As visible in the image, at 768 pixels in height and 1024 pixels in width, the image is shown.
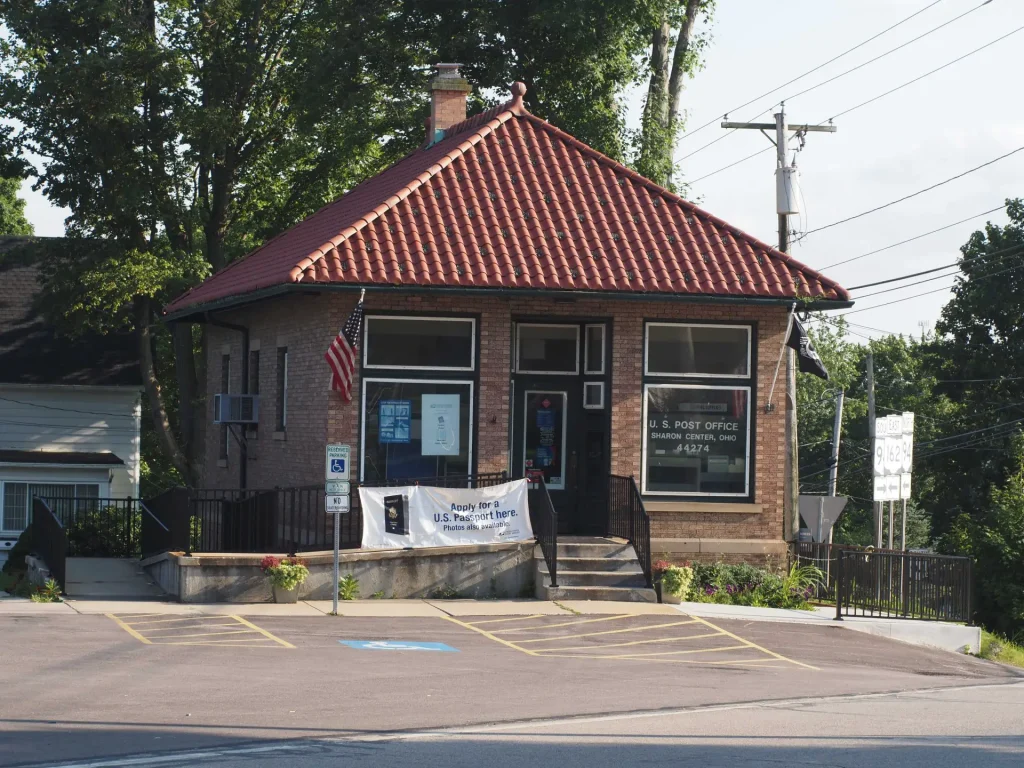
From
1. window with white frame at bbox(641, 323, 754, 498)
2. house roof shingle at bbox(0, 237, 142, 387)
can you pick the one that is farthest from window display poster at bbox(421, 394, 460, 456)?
house roof shingle at bbox(0, 237, 142, 387)

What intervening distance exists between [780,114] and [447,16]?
28.1ft

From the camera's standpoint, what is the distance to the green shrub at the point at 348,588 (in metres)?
18.8

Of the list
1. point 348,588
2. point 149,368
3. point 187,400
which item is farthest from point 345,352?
point 187,400

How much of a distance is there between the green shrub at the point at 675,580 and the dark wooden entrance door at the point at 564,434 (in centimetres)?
211

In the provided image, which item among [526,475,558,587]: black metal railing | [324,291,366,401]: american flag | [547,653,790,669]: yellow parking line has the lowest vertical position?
[547,653,790,669]: yellow parking line

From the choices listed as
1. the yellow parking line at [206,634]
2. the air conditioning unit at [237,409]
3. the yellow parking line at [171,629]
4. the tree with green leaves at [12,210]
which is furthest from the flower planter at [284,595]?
the tree with green leaves at [12,210]

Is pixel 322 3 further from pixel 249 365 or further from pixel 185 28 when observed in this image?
pixel 249 365

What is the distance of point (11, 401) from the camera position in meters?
34.2

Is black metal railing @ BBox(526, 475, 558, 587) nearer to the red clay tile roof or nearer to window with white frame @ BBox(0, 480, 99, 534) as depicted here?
the red clay tile roof

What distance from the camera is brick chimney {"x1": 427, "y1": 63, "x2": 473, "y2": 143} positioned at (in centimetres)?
2647

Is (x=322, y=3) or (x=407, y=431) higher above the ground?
(x=322, y=3)

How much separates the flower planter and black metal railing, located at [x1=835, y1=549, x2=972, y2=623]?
763cm

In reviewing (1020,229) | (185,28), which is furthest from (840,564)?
(1020,229)

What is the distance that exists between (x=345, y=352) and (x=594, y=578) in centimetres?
470
